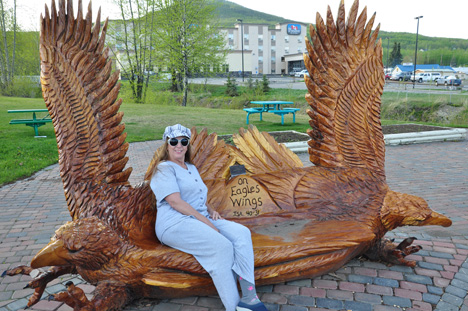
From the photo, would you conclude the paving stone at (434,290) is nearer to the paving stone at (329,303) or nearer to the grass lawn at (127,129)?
the paving stone at (329,303)

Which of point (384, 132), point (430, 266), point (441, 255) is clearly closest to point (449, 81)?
point (384, 132)

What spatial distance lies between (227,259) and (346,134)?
5.79 feet

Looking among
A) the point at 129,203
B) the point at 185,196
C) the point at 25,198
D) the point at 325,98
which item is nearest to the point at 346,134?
the point at 325,98

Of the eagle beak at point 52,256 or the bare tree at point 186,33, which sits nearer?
the eagle beak at point 52,256

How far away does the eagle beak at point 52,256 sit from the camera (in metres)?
2.33

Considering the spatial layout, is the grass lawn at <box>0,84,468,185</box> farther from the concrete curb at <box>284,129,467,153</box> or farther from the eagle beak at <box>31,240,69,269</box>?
the eagle beak at <box>31,240,69,269</box>

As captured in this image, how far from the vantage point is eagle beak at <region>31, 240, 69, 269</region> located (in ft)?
7.64

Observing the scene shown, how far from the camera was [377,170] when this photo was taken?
3449 millimetres

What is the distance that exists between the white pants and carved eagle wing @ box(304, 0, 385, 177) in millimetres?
1410

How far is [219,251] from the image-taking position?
7.92 ft

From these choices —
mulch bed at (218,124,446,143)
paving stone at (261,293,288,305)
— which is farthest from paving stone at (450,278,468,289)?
mulch bed at (218,124,446,143)

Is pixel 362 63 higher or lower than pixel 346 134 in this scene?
higher

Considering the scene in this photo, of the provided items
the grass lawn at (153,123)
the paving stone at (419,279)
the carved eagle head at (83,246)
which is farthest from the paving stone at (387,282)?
the grass lawn at (153,123)

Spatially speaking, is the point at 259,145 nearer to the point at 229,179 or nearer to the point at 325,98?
the point at 229,179
